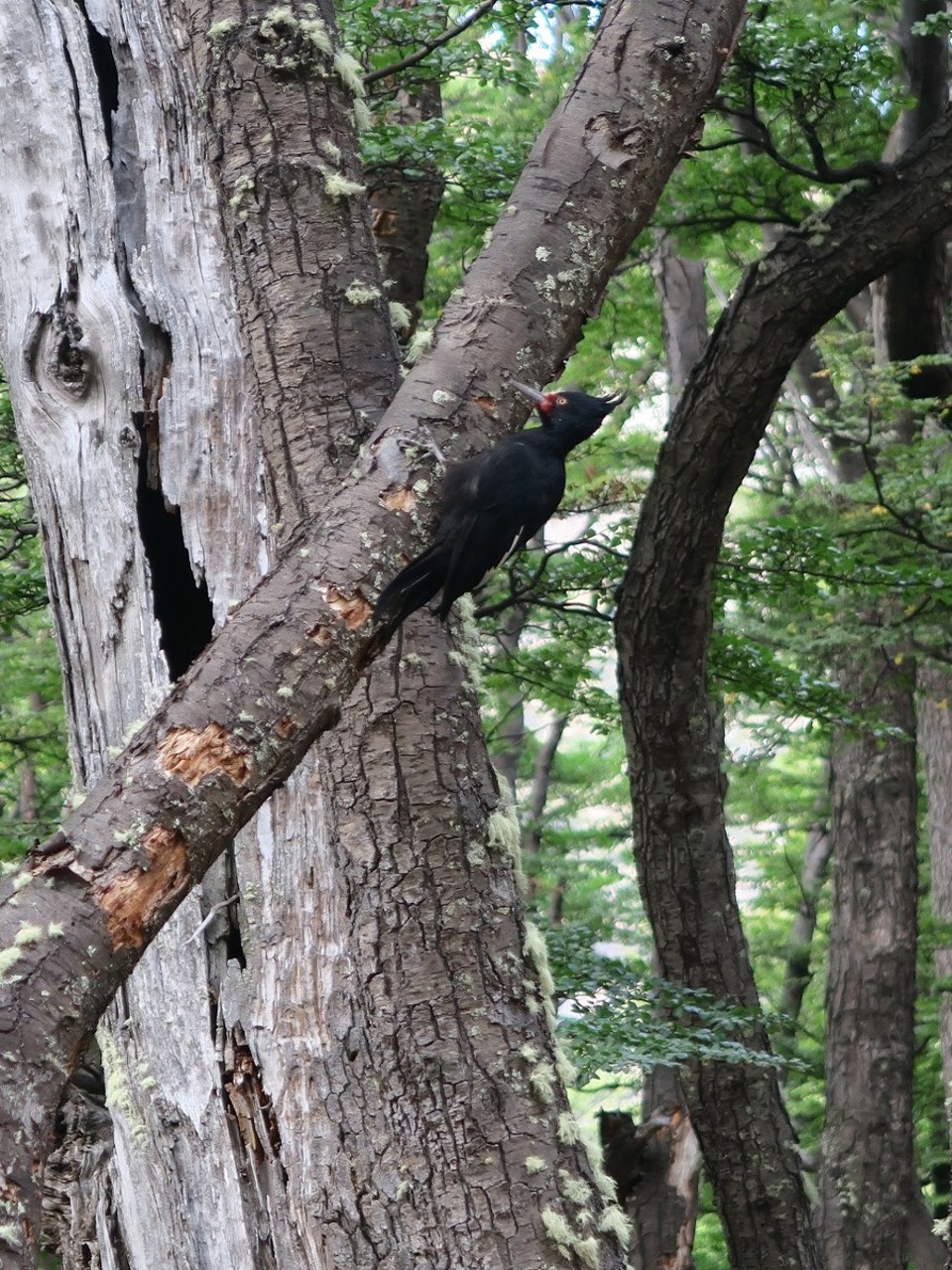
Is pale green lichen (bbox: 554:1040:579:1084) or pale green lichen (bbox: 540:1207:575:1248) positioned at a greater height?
pale green lichen (bbox: 554:1040:579:1084)

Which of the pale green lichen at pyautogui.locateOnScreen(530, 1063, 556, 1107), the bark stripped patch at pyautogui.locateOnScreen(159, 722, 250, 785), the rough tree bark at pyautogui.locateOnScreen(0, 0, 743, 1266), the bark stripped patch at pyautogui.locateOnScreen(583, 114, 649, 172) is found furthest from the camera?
the bark stripped patch at pyautogui.locateOnScreen(583, 114, 649, 172)

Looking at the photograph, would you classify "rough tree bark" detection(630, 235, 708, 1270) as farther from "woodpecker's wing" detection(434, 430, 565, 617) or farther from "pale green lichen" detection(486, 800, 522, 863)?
"pale green lichen" detection(486, 800, 522, 863)

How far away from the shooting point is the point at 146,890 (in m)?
2.15

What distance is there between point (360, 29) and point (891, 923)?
6.62 m

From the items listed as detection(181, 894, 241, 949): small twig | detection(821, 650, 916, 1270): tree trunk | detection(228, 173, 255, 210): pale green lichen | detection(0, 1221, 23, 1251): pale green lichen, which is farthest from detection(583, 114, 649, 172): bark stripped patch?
detection(821, 650, 916, 1270): tree trunk

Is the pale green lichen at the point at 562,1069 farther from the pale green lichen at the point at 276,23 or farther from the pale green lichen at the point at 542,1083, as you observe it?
the pale green lichen at the point at 276,23

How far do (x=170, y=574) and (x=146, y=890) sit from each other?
5.03ft

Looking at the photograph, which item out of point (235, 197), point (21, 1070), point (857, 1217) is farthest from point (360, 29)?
point (857, 1217)

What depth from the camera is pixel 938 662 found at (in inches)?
378

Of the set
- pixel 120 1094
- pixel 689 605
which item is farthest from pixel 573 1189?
pixel 689 605

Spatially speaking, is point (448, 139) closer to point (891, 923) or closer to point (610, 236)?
point (610, 236)

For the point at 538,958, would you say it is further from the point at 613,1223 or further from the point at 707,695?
the point at 707,695

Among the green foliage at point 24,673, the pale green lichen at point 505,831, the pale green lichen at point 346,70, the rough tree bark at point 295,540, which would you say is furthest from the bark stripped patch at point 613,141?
the green foliage at point 24,673

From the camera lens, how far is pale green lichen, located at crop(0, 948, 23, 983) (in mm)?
1934
